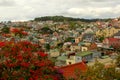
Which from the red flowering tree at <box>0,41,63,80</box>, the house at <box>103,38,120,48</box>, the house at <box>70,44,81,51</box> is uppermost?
the red flowering tree at <box>0,41,63,80</box>

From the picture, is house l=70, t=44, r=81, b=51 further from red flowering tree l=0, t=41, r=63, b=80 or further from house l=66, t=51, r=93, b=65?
red flowering tree l=0, t=41, r=63, b=80

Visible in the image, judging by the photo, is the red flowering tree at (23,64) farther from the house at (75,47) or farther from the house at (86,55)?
the house at (75,47)

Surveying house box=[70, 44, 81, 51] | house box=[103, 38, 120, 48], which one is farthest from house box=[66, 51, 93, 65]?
house box=[103, 38, 120, 48]

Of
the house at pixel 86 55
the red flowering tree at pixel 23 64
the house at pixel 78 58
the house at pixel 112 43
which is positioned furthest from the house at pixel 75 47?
the red flowering tree at pixel 23 64

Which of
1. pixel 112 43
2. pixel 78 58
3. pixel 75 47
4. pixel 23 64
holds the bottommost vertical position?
pixel 75 47

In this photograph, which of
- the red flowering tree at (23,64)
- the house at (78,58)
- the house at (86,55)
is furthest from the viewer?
the house at (86,55)

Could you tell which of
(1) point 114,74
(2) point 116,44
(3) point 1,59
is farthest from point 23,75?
(2) point 116,44

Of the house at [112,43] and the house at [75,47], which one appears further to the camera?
the house at [112,43]

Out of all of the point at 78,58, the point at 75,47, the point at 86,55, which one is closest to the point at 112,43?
the point at 75,47

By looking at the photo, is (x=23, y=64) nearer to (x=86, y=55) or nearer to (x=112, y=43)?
(x=86, y=55)
